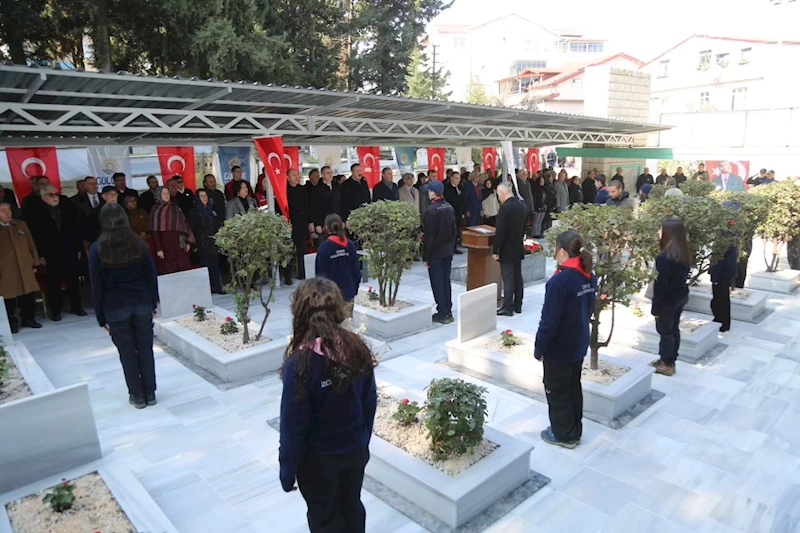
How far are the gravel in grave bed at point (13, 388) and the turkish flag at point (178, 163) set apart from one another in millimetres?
4876

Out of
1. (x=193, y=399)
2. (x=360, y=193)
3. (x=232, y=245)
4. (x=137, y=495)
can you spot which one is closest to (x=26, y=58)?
(x=360, y=193)

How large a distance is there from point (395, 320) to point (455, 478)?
3247 mm

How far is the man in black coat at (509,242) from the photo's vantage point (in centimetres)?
669

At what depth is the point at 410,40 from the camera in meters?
21.6

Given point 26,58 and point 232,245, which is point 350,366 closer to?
point 232,245

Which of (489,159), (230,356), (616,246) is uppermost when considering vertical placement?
(489,159)

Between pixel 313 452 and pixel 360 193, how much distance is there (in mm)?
8084

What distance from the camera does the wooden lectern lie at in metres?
7.43

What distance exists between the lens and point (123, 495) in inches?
127

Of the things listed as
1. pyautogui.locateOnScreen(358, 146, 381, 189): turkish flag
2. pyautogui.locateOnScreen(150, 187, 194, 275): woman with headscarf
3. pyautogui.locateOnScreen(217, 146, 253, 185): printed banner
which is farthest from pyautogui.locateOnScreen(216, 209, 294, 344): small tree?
pyautogui.locateOnScreen(358, 146, 381, 189): turkish flag

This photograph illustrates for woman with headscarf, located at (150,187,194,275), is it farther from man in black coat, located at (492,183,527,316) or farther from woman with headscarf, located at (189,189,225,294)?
man in black coat, located at (492,183,527,316)

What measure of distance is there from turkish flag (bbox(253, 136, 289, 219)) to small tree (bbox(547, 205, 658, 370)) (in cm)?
514

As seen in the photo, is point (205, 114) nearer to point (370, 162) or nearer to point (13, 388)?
point (370, 162)

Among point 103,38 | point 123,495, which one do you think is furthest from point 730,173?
point 123,495
